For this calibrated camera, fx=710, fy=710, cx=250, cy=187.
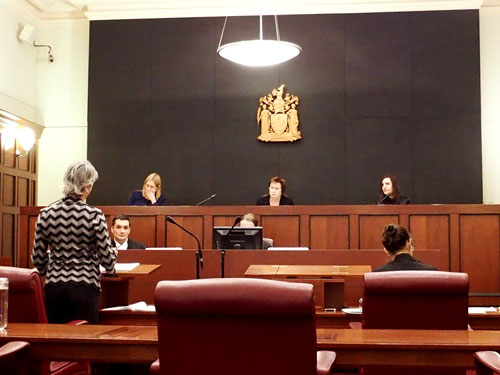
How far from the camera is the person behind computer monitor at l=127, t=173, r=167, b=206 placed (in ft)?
26.9

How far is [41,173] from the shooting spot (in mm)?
10383

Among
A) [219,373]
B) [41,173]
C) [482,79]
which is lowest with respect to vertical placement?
[219,373]

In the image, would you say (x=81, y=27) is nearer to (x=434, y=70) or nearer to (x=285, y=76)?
(x=285, y=76)

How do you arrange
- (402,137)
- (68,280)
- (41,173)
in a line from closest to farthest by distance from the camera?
(68,280), (402,137), (41,173)

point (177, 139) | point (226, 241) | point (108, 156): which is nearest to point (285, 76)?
point (177, 139)

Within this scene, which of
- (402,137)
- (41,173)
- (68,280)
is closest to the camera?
(68,280)

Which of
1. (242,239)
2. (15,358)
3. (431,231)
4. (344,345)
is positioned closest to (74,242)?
(15,358)

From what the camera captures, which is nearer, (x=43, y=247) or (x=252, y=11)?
(x=43, y=247)

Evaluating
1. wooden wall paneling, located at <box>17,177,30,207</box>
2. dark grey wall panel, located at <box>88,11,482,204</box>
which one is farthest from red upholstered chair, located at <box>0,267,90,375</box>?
wooden wall paneling, located at <box>17,177,30,207</box>

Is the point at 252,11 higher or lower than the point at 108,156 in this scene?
higher

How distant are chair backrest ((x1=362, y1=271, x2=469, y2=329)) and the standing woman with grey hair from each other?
145cm

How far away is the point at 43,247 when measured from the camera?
3.75 metres

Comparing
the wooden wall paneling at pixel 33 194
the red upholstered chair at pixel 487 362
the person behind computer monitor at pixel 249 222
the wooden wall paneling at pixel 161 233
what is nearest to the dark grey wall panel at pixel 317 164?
the wooden wall paneling at pixel 161 233

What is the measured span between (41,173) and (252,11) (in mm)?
3851
